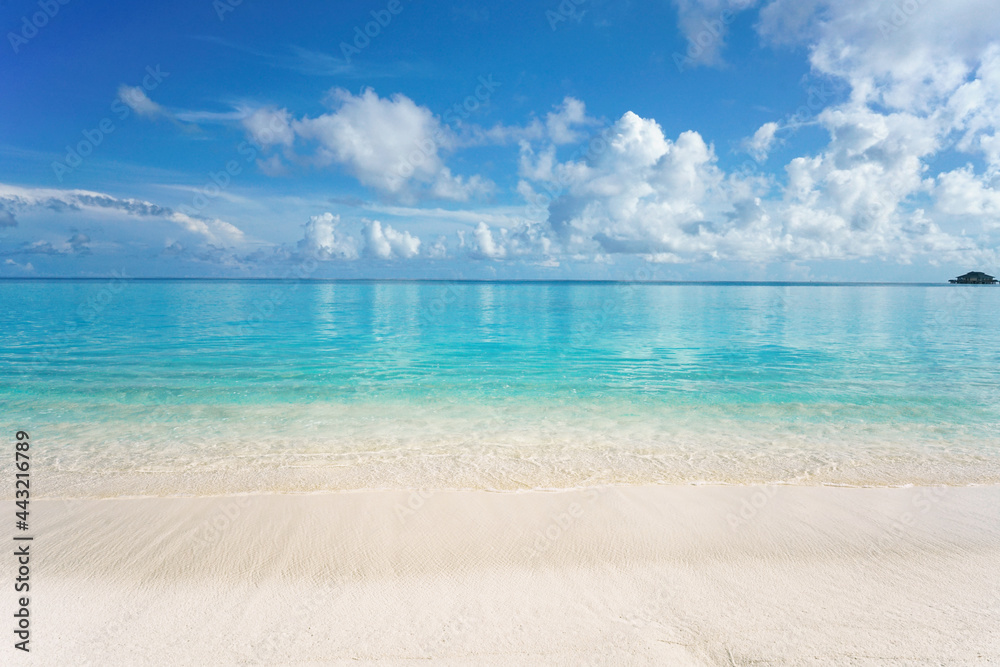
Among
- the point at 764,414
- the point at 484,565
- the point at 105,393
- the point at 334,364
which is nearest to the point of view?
the point at 484,565

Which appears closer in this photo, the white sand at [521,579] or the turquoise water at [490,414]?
the white sand at [521,579]

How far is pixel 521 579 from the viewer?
16.8ft

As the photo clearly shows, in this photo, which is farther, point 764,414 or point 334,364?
point 334,364

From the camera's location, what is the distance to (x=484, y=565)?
5.39m

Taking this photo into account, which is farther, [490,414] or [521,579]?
[490,414]

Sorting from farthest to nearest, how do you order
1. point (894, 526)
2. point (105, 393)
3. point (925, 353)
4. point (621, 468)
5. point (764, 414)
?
point (925, 353) < point (105, 393) < point (764, 414) < point (621, 468) < point (894, 526)

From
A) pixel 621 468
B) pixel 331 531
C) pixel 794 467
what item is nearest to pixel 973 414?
pixel 794 467

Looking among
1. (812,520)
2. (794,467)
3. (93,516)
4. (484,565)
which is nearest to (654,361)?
(794,467)

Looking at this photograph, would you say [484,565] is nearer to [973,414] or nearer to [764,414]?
[764,414]

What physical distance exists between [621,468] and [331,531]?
4.89 m

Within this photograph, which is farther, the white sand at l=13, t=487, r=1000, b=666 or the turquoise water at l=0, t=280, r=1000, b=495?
the turquoise water at l=0, t=280, r=1000, b=495

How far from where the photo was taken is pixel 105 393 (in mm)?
14047

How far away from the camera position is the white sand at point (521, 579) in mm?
4098

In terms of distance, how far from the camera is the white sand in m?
4.10
